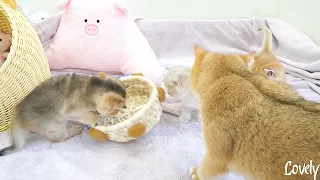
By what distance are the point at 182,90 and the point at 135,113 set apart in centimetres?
25

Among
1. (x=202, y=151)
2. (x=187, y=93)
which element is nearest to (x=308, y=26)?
(x=187, y=93)

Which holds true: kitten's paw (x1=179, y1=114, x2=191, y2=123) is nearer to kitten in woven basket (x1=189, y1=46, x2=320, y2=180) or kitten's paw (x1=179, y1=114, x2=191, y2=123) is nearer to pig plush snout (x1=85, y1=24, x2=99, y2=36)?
kitten in woven basket (x1=189, y1=46, x2=320, y2=180)

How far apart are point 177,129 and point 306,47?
1.05 m

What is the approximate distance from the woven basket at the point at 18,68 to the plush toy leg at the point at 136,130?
1.61 ft

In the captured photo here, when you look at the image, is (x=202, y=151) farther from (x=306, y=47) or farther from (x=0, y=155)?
(x=306, y=47)

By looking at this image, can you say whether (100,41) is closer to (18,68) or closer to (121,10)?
(121,10)

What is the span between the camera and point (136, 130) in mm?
1263

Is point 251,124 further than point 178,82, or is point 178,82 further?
point 178,82

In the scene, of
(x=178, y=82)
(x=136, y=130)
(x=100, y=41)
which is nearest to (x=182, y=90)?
(x=178, y=82)

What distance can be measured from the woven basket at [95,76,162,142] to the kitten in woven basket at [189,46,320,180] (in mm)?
280

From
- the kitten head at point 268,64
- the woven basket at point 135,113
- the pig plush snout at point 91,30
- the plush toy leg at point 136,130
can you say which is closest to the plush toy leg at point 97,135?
the woven basket at point 135,113

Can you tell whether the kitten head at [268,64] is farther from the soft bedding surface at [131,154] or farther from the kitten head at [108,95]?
the kitten head at [108,95]

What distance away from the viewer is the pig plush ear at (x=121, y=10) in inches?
70.6

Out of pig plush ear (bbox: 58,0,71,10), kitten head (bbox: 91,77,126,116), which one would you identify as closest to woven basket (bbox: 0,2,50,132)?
kitten head (bbox: 91,77,126,116)
